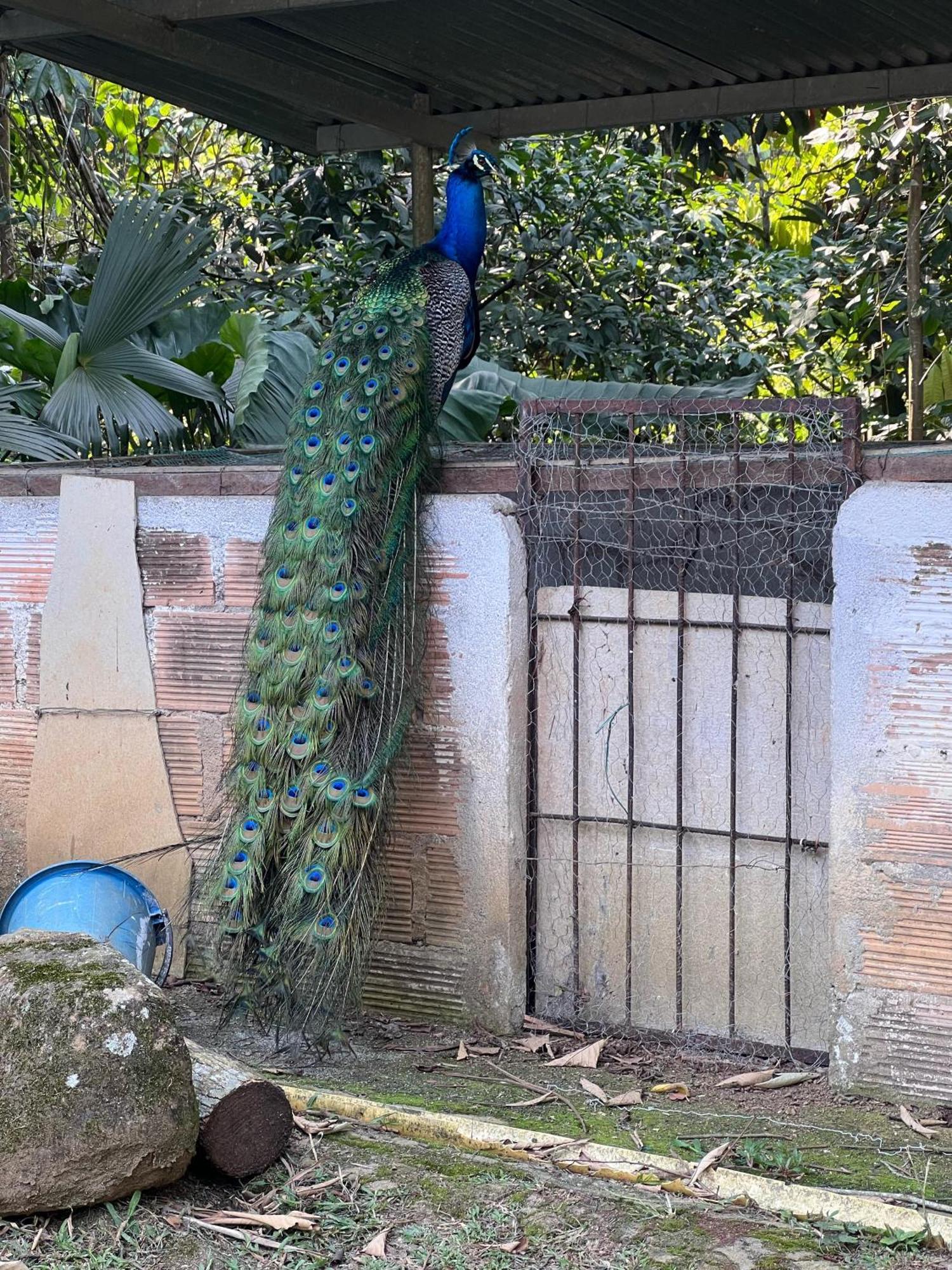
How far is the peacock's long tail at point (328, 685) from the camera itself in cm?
430

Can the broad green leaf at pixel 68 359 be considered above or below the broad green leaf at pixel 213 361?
below

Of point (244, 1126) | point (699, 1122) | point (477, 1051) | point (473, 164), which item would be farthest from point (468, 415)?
point (244, 1126)

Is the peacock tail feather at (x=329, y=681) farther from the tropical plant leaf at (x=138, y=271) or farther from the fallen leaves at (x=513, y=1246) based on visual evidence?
the tropical plant leaf at (x=138, y=271)

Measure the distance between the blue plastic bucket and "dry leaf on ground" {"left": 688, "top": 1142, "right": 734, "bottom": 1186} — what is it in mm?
1976

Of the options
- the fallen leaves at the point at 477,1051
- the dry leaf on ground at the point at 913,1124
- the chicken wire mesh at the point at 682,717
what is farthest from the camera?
the fallen leaves at the point at 477,1051

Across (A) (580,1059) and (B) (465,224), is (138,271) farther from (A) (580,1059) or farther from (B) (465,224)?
(A) (580,1059)

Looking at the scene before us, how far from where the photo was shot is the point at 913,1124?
12.6ft

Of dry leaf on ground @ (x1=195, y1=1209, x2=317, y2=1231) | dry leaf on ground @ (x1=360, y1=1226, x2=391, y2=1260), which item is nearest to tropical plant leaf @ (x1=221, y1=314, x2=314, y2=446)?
dry leaf on ground @ (x1=195, y1=1209, x2=317, y2=1231)

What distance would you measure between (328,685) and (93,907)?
1.06 meters

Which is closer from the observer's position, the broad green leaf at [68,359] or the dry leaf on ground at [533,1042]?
the dry leaf on ground at [533,1042]

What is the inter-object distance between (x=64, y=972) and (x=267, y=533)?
76.1 inches

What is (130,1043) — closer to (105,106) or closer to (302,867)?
(302,867)

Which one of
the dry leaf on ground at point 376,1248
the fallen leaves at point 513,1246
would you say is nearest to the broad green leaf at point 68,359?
the dry leaf on ground at point 376,1248

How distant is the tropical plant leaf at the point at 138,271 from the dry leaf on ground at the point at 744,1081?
157 inches
